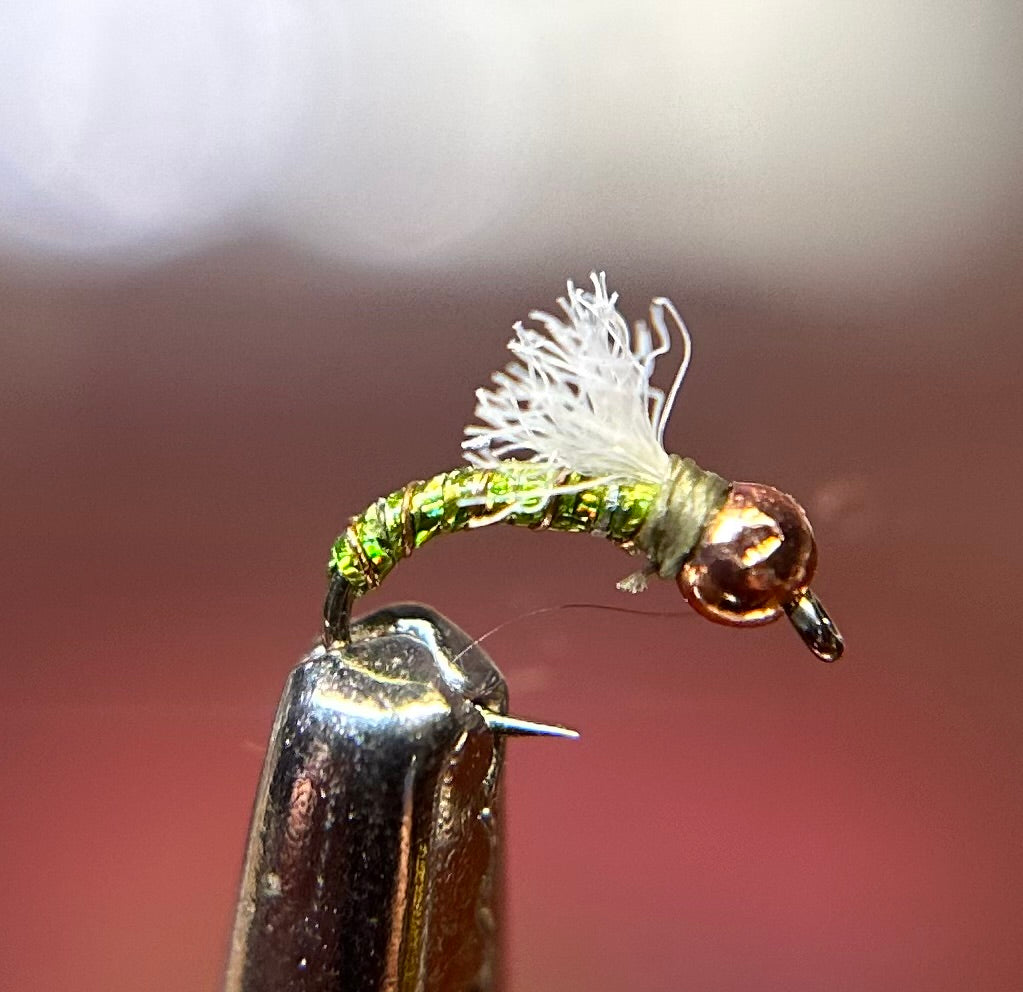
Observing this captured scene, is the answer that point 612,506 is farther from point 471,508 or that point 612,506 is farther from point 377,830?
point 377,830

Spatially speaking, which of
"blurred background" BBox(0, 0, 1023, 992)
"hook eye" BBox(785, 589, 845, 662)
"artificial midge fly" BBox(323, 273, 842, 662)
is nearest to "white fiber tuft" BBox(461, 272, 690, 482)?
"artificial midge fly" BBox(323, 273, 842, 662)

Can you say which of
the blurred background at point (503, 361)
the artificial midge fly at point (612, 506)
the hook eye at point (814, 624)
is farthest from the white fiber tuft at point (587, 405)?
the blurred background at point (503, 361)

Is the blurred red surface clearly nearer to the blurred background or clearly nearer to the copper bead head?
the blurred background

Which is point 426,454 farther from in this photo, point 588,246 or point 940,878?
point 940,878

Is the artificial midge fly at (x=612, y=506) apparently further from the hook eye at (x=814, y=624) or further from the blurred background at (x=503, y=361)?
the blurred background at (x=503, y=361)

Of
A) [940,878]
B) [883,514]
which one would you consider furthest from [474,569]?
[940,878]

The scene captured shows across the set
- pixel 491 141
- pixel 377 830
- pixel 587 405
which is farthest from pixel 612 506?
pixel 491 141
